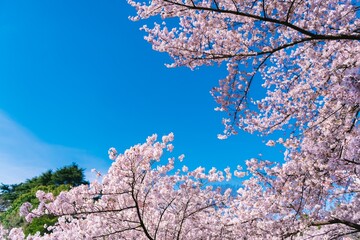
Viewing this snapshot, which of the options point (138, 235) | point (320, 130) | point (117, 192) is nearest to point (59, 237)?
point (138, 235)

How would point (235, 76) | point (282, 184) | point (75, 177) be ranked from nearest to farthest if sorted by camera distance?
point (235, 76) < point (282, 184) < point (75, 177)

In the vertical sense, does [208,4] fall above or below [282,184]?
above

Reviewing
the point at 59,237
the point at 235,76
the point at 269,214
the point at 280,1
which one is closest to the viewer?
the point at 280,1

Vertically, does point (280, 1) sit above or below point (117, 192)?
above

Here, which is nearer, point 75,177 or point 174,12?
point 174,12

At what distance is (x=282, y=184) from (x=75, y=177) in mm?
43086

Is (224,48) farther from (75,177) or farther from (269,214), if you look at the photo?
(75,177)

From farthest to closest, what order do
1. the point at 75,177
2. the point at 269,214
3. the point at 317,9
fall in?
1. the point at 75,177
2. the point at 269,214
3. the point at 317,9

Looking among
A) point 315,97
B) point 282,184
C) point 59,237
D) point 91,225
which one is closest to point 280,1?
point 315,97

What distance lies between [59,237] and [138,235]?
6.56 feet

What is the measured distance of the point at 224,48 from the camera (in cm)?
586

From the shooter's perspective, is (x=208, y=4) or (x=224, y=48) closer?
(x=208, y=4)

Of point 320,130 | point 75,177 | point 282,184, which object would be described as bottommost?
point 282,184

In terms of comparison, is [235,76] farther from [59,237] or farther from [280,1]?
[59,237]
